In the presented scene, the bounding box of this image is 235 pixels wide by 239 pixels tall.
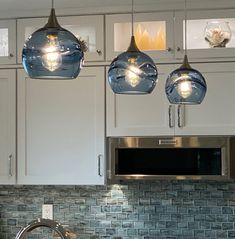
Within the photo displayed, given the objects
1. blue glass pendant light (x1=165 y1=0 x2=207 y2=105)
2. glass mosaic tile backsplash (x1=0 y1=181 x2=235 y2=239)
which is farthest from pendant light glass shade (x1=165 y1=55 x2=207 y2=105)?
glass mosaic tile backsplash (x1=0 y1=181 x2=235 y2=239)

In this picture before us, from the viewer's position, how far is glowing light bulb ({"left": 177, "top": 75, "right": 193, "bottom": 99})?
2.16 meters

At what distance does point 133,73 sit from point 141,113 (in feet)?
3.73

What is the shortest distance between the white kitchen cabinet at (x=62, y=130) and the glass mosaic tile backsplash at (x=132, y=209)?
12.5 inches

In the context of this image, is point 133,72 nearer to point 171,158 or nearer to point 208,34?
point 171,158

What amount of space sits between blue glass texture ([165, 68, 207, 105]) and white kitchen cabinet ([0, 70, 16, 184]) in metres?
1.42

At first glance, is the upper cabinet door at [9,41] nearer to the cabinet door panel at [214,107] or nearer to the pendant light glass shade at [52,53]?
the cabinet door panel at [214,107]

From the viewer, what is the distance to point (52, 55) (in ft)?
5.59

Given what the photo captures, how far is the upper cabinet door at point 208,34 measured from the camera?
10.2 feet

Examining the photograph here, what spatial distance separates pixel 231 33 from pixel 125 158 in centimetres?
105

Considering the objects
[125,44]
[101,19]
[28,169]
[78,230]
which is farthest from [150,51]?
[78,230]

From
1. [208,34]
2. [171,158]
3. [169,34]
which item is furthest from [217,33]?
[171,158]

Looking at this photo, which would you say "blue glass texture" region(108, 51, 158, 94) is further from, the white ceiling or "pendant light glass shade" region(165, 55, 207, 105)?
the white ceiling

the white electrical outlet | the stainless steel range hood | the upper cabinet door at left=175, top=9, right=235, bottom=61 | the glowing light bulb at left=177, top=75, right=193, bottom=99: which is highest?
the upper cabinet door at left=175, top=9, right=235, bottom=61

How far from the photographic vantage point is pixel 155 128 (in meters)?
3.13
